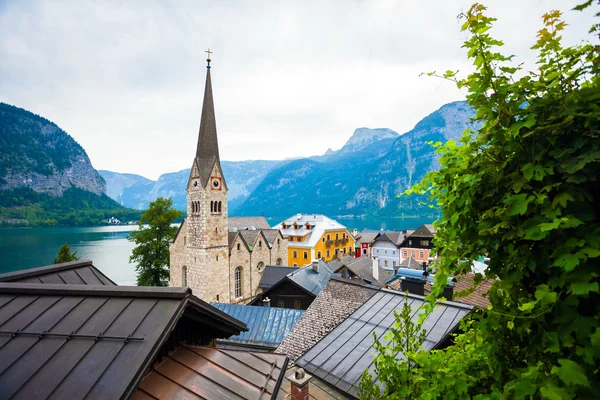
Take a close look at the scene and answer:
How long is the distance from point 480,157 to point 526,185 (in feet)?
1.79

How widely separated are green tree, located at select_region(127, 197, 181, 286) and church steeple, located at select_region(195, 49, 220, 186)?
7.21 meters

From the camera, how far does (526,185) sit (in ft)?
7.62

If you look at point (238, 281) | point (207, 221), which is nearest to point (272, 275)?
point (238, 281)

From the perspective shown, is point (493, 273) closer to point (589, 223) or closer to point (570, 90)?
point (589, 223)

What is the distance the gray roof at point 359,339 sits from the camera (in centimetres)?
775

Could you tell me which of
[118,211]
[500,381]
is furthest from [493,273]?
[118,211]

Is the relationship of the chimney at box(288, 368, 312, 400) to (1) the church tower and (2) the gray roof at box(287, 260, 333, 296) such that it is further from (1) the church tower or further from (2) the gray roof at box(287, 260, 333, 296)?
(1) the church tower

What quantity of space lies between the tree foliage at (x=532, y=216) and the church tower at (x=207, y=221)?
30.9m

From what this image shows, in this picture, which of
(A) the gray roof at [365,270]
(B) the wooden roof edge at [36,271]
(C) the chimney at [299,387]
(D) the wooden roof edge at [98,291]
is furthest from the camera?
(A) the gray roof at [365,270]

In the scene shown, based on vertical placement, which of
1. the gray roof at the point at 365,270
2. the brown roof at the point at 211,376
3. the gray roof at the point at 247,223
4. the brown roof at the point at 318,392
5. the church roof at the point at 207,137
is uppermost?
the church roof at the point at 207,137

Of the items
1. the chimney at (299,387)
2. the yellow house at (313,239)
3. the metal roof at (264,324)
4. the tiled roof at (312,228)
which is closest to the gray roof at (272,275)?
the metal roof at (264,324)

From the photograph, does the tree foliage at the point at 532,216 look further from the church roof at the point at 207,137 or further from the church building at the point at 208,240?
the church roof at the point at 207,137

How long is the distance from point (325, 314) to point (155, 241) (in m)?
29.8

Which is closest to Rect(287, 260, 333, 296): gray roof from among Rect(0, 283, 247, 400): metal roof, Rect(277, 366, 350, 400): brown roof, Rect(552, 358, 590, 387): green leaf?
Rect(277, 366, 350, 400): brown roof
